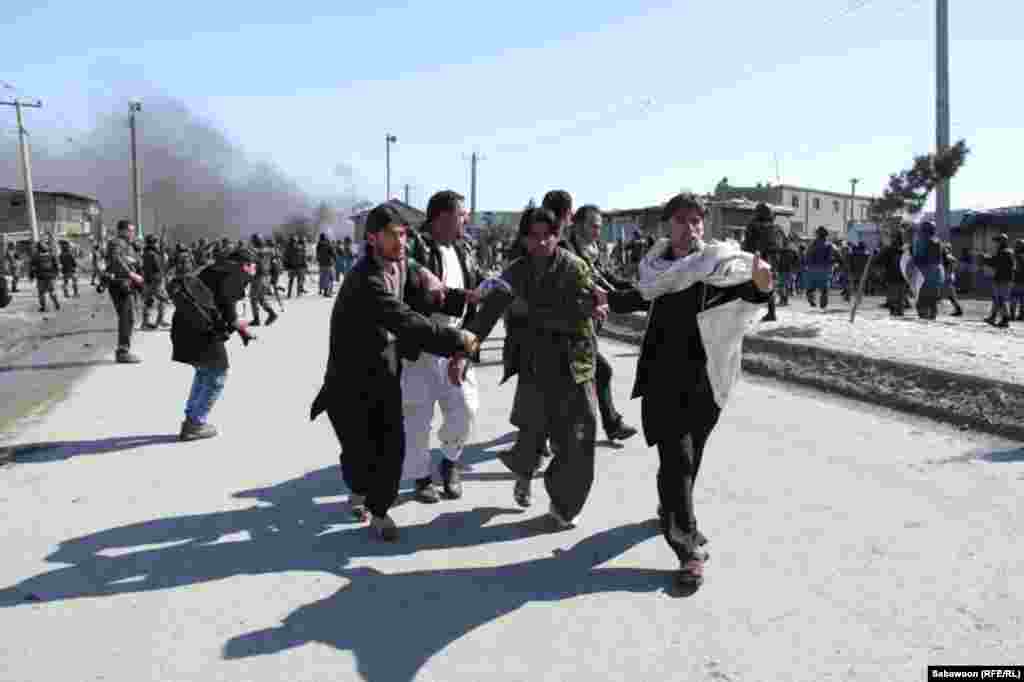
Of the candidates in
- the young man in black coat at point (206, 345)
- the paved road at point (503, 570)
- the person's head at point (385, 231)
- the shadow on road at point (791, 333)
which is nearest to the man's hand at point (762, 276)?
the paved road at point (503, 570)

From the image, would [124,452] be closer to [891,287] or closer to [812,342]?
[812,342]

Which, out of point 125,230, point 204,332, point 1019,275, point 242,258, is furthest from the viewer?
point 1019,275

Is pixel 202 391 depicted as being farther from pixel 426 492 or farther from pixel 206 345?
pixel 426 492

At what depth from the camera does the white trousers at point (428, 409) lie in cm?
457

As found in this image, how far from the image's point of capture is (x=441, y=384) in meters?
4.70

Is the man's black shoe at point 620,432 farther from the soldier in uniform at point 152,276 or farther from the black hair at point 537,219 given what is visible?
the soldier in uniform at point 152,276

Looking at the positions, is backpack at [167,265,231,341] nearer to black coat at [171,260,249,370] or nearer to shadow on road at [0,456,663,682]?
black coat at [171,260,249,370]

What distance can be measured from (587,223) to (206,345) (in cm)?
304

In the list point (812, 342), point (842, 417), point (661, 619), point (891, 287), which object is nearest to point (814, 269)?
point (891, 287)

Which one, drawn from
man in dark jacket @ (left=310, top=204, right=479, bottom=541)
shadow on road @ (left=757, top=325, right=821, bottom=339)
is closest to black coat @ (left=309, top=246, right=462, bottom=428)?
man in dark jacket @ (left=310, top=204, right=479, bottom=541)

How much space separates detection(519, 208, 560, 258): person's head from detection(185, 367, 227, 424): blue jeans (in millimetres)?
3153

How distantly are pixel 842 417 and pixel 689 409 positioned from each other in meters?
3.75

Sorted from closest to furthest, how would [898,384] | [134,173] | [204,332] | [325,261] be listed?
1. [204,332]
2. [898,384]
3. [325,261]
4. [134,173]

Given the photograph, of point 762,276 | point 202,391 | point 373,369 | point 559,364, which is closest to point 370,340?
point 373,369
